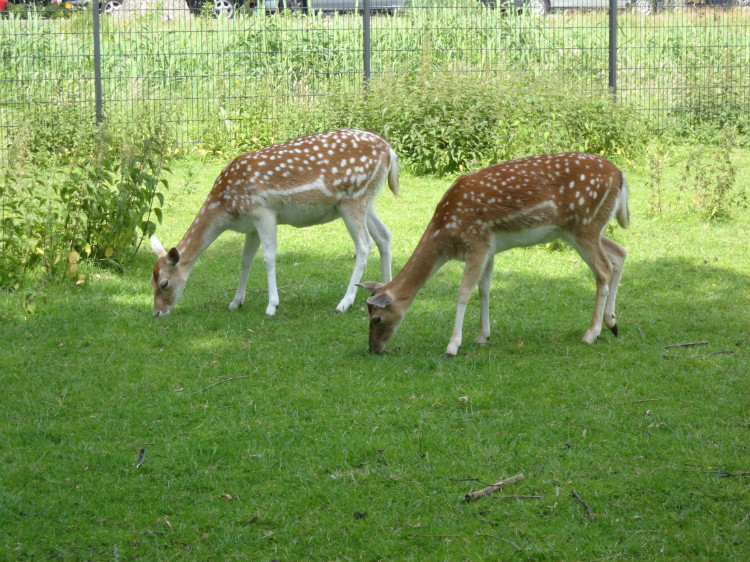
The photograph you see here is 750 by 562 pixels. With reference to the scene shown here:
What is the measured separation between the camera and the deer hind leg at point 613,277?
24.1 ft

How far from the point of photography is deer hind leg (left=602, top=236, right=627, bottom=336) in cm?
736

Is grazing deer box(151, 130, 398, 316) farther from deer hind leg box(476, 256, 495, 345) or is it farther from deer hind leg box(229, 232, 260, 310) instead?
deer hind leg box(476, 256, 495, 345)

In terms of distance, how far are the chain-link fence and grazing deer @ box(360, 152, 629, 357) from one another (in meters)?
7.83

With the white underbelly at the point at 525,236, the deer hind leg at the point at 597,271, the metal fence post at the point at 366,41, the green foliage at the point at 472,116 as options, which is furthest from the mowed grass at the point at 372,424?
the metal fence post at the point at 366,41

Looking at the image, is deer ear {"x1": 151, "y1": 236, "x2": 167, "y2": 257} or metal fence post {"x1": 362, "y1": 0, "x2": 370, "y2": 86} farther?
metal fence post {"x1": 362, "y1": 0, "x2": 370, "y2": 86}

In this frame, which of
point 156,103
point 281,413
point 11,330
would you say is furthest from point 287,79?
point 281,413

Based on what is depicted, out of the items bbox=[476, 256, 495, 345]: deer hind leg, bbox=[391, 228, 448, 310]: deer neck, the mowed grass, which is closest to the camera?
the mowed grass

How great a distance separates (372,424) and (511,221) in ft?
6.84

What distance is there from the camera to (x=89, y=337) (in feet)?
25.1

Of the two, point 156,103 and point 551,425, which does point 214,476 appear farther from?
point 156,103

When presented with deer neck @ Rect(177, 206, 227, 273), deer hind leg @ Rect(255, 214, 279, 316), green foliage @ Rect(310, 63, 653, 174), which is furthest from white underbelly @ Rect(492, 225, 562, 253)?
green foliage @ Rect(310, 63, 653, 174)

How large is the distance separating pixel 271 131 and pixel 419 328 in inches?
305

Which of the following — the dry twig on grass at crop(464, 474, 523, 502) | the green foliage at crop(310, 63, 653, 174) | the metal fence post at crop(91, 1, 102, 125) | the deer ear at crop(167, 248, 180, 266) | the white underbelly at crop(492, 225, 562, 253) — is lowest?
the dry twig on grass at crop(464, 474, 523, 502)

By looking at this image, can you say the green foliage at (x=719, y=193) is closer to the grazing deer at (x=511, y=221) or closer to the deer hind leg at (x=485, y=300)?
the grazing deer at (x=511, y=221)
